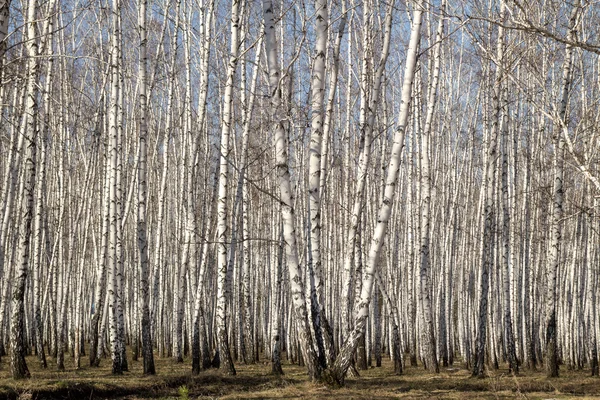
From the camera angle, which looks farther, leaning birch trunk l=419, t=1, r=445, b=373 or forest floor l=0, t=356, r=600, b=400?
leaning birch trunk l=419, t=1, r=445, b=373

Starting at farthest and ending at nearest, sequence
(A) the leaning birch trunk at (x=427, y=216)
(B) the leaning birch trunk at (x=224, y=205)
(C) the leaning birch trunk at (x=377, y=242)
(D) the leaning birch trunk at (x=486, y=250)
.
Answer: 1. (A) the leaning birch trunk at (x=427, y=216)
2. (D) the leaning birch trunk at (x=486, y=250)
3. (B) the leaning birch trunk at (x=224, y=205)
4. (C) the leaning birch trunk at (x=377, y=242)

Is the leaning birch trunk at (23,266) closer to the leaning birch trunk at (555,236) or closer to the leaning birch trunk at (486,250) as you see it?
the leaning birch trunk at (486,250)

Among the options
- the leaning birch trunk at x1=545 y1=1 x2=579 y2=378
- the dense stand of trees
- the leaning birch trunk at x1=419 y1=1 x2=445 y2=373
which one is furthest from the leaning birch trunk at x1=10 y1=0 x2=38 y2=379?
the leaning birch trunk at x1=545 y1=1 x2=579 y2=378

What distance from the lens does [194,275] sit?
1689cm

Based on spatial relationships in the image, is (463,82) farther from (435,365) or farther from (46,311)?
(46,311)

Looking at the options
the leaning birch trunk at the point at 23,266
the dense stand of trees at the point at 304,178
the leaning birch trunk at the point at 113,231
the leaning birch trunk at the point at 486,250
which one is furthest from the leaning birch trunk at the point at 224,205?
the leaning birch trunk at the point at 486,250

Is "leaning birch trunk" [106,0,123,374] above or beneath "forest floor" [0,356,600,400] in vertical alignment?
above

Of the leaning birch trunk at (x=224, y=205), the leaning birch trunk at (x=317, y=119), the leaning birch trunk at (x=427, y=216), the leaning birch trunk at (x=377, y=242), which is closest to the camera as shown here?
the leaning birch trunk at (x=377, y=242)

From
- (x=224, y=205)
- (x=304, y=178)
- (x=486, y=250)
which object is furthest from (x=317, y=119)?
(x=304, y=178)

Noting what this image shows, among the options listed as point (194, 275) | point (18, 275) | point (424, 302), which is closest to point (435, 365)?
point (424, 302)

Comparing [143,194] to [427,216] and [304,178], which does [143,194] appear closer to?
[427,216]

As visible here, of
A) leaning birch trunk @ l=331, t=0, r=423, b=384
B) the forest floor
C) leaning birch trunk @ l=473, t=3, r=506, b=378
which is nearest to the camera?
the forest floor

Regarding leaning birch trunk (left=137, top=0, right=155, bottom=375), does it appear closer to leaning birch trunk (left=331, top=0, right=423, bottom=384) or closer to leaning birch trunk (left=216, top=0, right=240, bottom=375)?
leaning birch trunk (left=216, top=0, right=240, bottom=375)

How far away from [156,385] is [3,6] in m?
6.40
